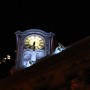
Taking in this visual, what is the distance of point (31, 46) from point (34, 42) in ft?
2.62

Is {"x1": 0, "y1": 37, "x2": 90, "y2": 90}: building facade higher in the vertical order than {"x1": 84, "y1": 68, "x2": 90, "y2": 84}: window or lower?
higher

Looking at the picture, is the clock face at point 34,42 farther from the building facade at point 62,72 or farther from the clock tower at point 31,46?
the building facade at point 62,72

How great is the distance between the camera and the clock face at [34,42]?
53.9 metres

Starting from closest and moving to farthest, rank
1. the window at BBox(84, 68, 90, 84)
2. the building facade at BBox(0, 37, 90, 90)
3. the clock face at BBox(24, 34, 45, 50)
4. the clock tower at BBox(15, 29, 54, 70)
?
the window at BBox(84, 68, 90, 84) < the building facade at BBox(0, 37, 90, 90) < the clock face at BBox(24, 34, 45, 50) < the clock tower at BBox(15, 29, 54, 70)

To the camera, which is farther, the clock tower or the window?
the clock tower

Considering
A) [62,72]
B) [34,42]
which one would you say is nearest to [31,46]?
[34,42]

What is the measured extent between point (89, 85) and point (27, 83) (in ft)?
24.2

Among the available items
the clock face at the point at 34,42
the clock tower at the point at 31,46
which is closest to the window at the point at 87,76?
the clock face at the point at 34,42

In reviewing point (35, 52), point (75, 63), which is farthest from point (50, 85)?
point (35, 52)

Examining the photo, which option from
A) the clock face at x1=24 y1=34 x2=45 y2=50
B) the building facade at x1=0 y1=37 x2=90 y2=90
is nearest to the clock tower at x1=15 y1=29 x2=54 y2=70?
the clock face at x1=24 y1=34 x2=45 y2=50

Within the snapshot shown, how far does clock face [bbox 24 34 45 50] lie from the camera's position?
53906mm

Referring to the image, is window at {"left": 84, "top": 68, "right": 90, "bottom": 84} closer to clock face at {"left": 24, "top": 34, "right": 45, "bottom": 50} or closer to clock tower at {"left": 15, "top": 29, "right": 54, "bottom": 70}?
clock face at {"left": 24, "top": 34, "right": 45, "bottom": 50}

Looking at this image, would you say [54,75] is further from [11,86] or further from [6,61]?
[6,61]

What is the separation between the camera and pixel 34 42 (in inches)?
2147
